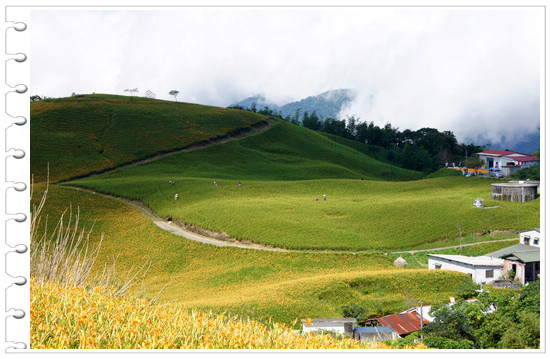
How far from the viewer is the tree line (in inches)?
3317

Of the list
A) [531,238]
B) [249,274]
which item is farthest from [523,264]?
[249,274]

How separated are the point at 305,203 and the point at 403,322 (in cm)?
2313

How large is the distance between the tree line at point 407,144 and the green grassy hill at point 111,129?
82.4 ft

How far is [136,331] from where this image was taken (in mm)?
4848

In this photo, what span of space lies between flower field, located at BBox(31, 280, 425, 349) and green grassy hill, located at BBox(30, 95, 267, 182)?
4605cm

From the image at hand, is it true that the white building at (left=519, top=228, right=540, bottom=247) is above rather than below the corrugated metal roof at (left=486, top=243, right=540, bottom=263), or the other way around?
above

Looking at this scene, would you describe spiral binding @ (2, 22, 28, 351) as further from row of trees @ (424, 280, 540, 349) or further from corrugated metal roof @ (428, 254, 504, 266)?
corrugated metal roof @ (428, 254, 504, 266)

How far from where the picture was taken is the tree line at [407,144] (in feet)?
276

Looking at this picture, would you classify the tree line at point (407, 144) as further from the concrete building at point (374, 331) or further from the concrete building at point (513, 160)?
the concrete building at point (374, 331)

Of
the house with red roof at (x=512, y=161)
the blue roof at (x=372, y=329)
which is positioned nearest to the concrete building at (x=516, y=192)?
the house with red roof at (x=512, y=161)

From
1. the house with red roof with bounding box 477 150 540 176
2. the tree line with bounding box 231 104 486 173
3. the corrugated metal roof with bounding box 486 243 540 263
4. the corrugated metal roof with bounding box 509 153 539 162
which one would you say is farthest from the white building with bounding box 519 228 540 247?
the tree line with bounding box 231 104 486 173

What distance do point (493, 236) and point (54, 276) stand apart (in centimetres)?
2653

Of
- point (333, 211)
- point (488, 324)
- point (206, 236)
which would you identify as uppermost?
point (333, 211)

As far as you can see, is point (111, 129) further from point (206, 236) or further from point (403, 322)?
point (403, 322)
